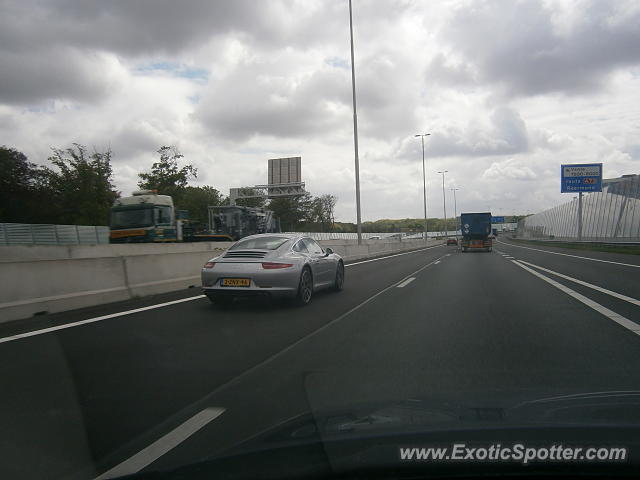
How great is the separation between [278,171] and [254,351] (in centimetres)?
4169

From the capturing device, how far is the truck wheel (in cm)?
935

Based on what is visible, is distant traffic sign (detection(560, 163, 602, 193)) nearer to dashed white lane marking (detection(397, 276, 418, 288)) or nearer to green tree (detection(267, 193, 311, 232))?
dashed white lane marking (detection(397, 276, 418, 288))

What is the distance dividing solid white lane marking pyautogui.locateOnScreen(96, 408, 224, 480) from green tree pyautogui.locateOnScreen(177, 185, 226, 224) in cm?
6967

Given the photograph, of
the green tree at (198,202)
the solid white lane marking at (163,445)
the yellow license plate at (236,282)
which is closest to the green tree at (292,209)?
the green tree at (198,202)

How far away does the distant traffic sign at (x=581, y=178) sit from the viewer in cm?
4454

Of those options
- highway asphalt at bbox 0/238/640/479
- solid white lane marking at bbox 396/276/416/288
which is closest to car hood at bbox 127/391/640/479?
highway asphalt at bbox 0/238/640/479

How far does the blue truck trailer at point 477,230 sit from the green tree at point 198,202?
140 feet

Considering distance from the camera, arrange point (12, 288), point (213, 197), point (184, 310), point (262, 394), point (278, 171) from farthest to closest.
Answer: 1. point (213, 197)
2. point (278, 171)
3. point (184, 310)
4. point (12, 288)
5. point (262, 394)

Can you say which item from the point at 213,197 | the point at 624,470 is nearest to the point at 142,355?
the point at 624,470

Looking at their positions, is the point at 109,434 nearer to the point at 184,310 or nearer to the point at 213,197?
the point at 184,310

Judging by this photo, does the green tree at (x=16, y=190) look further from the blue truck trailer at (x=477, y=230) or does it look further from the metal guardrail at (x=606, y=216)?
the metal guardrail at (x=606, y=216)

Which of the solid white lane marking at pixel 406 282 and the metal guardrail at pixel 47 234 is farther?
the metal guardrail at pixel 47 234

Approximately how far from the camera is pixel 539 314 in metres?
8.19

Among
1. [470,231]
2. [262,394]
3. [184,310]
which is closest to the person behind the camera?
[262,394]
